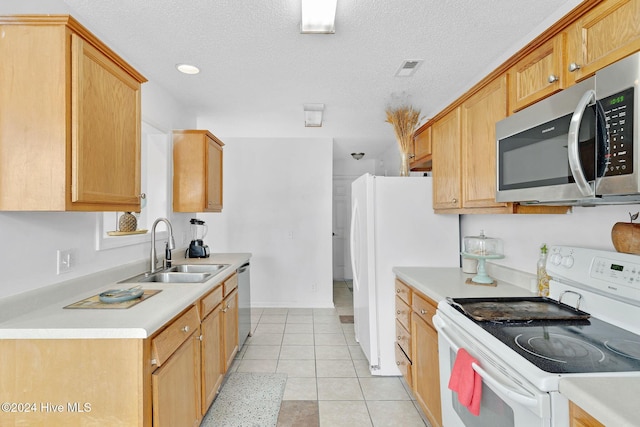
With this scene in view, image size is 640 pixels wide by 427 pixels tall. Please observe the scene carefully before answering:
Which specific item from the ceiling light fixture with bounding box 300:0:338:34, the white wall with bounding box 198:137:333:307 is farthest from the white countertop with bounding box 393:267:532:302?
the white wall with bounding box 198:137:333:307

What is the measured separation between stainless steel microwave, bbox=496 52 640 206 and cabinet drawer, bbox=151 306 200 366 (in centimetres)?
173

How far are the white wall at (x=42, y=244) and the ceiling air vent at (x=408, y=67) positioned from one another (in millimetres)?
2027

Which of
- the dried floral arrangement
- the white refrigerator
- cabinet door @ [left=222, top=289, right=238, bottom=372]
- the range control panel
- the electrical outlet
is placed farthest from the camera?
the dried floral arrangement

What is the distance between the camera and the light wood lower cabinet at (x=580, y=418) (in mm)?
868

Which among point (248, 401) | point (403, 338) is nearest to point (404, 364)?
point (403, 338)

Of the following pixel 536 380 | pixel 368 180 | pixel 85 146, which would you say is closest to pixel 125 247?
pixel 85 146

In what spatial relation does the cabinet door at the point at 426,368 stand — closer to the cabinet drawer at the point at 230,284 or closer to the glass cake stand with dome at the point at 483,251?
the glass cake stand with dome at the point at 483,251

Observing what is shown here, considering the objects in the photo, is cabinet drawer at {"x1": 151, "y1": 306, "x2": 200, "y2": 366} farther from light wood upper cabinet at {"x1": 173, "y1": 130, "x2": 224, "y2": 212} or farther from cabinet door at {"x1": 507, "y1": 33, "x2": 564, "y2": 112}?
cabinet door at {"x1": 507, "y1": 33, "x2": 564, "y2": 112}

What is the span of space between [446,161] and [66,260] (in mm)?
2423

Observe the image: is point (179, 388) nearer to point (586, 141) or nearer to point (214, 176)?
point (586, 141)

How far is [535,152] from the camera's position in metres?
1.48

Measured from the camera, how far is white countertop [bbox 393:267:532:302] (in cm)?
190

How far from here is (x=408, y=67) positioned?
254 cm

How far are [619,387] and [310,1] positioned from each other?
198cm
